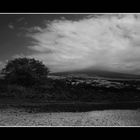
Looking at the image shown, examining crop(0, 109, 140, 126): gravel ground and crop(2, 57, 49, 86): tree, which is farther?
crop(2, 57, 49, 86): tree

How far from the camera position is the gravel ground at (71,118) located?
318 centimetres

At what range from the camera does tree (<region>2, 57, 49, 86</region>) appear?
344 centimetres

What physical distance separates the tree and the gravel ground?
50 cm

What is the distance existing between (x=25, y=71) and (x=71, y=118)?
111cm

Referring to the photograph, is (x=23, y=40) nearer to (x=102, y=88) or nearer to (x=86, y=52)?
(x=86, y=52)

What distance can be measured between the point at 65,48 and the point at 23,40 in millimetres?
700

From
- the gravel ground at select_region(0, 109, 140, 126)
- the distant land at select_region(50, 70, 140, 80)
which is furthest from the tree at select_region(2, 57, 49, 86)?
the gravel ground at select_region(0, 109, 140, 126)

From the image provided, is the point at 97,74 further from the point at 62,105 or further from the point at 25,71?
the point at 25,71

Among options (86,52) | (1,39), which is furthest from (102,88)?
(1,39)

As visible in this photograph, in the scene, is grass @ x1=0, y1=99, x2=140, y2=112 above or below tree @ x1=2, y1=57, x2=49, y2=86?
below

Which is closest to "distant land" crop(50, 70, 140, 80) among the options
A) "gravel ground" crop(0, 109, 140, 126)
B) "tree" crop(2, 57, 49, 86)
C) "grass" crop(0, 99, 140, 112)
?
"tree" crop(2, 57, 49, 86)

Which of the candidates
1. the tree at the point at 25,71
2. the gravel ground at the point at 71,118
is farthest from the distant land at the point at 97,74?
the gravel ground at the point at 71,118

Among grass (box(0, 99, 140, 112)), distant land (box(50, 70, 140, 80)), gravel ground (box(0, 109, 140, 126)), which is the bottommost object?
gravel ground (box(0, 109, 140, 126))

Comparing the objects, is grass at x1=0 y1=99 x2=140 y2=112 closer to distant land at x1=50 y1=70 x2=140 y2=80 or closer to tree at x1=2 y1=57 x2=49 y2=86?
tree at x1=2 y1=57 x2=49 y2=86
